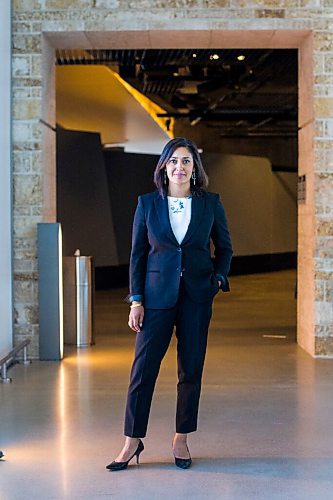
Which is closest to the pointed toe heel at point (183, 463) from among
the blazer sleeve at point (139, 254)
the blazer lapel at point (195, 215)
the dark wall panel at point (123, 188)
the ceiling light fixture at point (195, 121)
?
the blazer sleeve at point (139, 254)

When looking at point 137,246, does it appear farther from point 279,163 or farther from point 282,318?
point 279,163

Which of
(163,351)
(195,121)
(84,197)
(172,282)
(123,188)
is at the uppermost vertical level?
(195,121)

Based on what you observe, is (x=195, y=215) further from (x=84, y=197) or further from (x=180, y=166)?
(x=84, y=197)

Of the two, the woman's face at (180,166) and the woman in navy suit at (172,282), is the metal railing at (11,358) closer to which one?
the woman in navy suit at (172,282)

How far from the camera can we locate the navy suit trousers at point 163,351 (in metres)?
3.96

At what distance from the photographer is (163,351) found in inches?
157

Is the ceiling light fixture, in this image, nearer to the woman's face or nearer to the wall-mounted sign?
the wall-mounted sign

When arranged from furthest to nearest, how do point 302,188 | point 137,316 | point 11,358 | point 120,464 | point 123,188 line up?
1. point 123,188
2. point 302,188
3. point 11,358
4. point 120,464
5. point 137,316

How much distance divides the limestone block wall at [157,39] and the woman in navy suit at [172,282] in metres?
3.36

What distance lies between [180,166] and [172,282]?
A: 0.56 metres

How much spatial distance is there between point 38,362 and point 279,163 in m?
17.4

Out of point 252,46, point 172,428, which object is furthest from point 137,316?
point 252,46

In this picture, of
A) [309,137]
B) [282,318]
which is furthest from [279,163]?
[309,137]

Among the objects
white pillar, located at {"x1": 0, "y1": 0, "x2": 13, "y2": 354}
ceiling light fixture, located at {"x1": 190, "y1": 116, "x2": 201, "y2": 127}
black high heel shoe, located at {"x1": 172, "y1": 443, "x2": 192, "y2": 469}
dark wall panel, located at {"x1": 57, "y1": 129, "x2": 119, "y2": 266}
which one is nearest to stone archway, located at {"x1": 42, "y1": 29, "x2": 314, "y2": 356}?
white pillar, located at {"x1": 0, "y1": 0, "x2": 13, "y2": 354}
